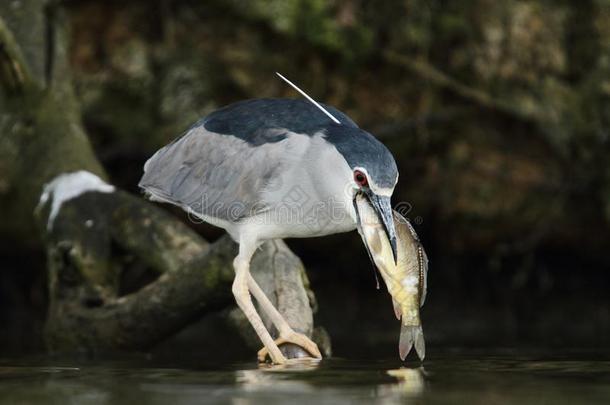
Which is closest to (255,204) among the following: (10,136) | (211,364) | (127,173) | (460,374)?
(211,364)

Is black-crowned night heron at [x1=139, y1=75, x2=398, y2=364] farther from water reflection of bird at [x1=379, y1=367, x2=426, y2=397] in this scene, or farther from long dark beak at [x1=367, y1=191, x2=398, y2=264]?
water reflection of bird at [x1=379, y1=367, x2=426, y2=397]

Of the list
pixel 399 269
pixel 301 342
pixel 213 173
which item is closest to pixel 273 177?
pixel 213 173

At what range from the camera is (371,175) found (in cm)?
448

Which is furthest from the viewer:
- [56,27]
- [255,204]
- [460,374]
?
[56,27]

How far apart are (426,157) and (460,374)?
174 inches

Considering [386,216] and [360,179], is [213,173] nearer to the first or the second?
[360,179]

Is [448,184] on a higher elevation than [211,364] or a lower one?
lower

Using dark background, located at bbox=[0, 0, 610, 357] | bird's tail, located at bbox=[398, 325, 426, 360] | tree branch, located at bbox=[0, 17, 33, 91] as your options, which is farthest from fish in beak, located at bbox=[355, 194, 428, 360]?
dark background, located at bbox=[0, 0, 610, 357]

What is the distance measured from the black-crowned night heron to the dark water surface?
20.6 inches

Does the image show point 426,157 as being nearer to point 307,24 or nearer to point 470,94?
point 470,94

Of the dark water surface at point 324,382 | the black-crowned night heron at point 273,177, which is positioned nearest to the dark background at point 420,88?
the black-crowned night heron at point 273,177

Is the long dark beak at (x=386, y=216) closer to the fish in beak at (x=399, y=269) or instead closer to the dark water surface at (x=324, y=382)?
the fish in beak at (x=399, y=269)

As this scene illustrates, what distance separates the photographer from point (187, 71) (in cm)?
841

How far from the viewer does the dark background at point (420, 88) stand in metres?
8.30
